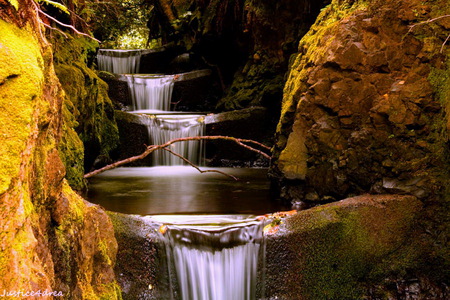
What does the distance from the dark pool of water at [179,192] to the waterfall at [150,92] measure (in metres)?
4.09

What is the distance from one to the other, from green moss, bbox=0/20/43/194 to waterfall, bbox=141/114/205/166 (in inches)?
326

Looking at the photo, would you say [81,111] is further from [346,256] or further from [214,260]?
[346,256]

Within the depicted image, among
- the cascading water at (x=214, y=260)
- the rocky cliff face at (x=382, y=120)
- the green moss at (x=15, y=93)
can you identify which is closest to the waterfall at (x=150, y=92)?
the rocky cliff face at (x=382, y=120)

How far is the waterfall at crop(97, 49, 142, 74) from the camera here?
15797mm

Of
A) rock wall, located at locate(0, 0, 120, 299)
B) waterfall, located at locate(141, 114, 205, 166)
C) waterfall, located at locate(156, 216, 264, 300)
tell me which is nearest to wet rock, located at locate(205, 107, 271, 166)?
waterfall, located at locate(141, 114, 205, 166)

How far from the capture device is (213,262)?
13.7 ft

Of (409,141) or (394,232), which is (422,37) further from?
(394,232)

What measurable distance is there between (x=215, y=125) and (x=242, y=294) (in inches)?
261

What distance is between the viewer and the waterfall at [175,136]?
1023 cm

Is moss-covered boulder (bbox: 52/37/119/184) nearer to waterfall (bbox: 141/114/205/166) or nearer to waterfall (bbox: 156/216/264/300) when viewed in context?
waterfall (bbox: 141/114/205/166)

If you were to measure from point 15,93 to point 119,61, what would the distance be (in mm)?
15097

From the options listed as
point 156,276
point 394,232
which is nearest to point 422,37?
point 394,232

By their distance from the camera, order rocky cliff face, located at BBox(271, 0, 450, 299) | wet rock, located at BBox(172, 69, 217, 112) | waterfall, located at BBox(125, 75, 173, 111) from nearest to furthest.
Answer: rocky cliff face, located at BBox(271, 0, 450, 299), waterfall, located at BBox(125, 75, 173, 111), wet rock, located at BBox(172, 69, 217, 112)

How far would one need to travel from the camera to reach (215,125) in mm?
10430
